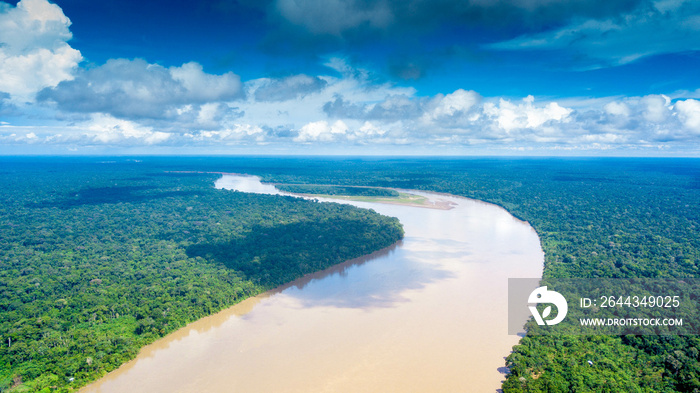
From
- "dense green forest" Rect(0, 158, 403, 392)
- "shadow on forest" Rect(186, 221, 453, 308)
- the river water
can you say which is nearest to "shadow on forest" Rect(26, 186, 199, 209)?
"dense green forest" Rect(0, 158, 403, 392)

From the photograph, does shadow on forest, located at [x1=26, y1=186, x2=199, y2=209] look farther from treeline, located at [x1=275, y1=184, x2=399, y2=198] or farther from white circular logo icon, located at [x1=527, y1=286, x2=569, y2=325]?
white circular logo icon, located at [x1=527, y1=286, x2=569, y2=325]

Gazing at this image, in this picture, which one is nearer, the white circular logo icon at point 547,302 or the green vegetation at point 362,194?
the white circular logo icon at point 547,302

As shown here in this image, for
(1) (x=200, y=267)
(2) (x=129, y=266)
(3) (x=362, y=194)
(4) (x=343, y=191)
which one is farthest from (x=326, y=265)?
(4) (x=343, y=191)

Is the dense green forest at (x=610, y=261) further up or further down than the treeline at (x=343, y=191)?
further down

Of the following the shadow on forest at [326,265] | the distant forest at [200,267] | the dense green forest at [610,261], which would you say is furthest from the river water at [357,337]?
the dense green forest at [610,261]

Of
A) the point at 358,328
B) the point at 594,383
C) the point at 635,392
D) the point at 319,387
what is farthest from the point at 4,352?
the point at 635,392

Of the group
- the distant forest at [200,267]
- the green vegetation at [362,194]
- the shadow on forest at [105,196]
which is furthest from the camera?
the green vegetation at [362,194]

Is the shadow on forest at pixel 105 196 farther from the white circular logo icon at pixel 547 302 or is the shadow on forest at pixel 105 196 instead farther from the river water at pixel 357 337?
the white circular logo icon at pixel 547 302
